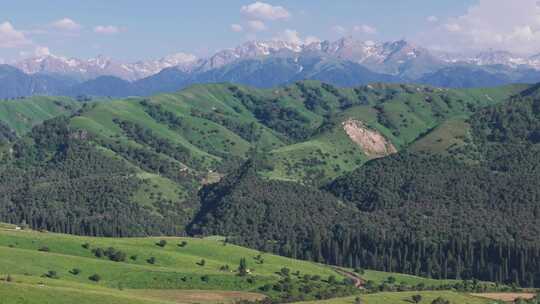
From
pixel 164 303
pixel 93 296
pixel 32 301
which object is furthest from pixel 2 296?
pixel 164 303

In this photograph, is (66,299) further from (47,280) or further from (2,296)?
(47,280)

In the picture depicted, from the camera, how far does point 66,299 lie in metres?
166

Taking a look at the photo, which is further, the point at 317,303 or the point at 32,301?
the point at 317,303

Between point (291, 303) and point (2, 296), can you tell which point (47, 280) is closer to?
point (2, 296)

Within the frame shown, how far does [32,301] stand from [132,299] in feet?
79.4

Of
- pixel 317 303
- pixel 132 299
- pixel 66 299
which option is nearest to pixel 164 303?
pixel 132 299

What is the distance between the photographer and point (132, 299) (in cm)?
17650

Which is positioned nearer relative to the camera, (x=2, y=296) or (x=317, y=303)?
(x=2, y=296)

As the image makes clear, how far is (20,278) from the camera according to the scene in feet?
638

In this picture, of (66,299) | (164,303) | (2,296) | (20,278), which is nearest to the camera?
(2,296)

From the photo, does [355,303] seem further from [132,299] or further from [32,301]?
[32,301]

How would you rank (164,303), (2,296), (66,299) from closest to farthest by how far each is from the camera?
(2,296) < (66,299) < (164,303)

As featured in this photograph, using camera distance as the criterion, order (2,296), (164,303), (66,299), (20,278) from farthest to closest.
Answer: (20,278), (164,303), (66,299), (2,296)

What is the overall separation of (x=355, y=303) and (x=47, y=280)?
76.3m
